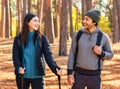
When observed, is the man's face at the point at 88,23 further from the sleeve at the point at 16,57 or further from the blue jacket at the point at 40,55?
the sleeve at the point at 16,57

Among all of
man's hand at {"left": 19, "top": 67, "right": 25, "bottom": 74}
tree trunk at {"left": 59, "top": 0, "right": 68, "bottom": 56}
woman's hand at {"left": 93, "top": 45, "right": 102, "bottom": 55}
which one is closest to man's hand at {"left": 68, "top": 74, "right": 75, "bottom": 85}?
woman's hand at {"left": 93, "top": 45, "right": 102, "bottom": 55}

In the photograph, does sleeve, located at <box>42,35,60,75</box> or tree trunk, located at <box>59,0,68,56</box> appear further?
tree trunk, located at <box>59,0,68,56</box>

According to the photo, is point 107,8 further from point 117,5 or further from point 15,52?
point 15,52

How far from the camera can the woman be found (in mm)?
5984

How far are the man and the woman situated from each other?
0.35 meters

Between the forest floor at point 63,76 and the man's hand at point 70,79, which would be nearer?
the man's hand at point 70,79

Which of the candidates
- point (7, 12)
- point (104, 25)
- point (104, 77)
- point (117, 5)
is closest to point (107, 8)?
point (104, 25)

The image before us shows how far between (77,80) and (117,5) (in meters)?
21.9

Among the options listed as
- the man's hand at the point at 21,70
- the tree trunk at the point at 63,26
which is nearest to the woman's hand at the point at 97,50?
the man's hand at the point at 21,70

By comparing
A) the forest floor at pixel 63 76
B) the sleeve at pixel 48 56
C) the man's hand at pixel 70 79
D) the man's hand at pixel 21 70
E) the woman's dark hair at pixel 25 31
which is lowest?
the forest floor at pixel 63 76

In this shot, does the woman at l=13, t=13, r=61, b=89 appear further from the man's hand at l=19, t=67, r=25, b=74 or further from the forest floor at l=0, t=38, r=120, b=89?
the forest floor at l=0, t=38, r=120, b=89

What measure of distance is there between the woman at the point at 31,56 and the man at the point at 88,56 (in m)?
0.35

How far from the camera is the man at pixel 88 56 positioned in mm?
6043

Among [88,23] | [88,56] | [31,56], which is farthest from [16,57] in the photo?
[88,23]
